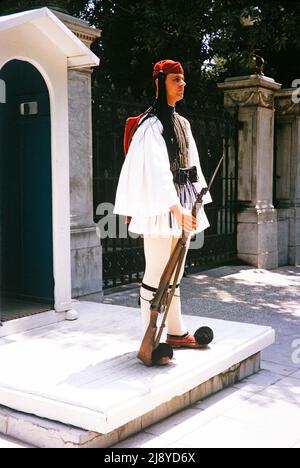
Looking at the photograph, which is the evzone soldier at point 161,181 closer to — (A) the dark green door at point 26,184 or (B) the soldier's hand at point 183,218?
(B) the soldier's hand at point 183,218

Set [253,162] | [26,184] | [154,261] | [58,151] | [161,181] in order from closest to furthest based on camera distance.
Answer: [161,181]
[154,261]
[58,151]
[26,184]
[253,162]

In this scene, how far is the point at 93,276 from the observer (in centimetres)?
648

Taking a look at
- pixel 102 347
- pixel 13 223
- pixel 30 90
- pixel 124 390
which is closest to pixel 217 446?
pixel 124 390

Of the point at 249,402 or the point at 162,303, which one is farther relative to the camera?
the point at 249,402

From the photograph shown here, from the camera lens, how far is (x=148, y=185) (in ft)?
11.7

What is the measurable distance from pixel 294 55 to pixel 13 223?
8.04 meters

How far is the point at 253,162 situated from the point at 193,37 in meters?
2.51

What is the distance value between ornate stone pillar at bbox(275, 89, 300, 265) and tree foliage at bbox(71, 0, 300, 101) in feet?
3.93

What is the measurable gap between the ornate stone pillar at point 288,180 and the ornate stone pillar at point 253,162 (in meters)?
0.62

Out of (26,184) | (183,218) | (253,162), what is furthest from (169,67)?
(253,162)

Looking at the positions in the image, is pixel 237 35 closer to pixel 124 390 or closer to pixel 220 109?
pixel 220 109

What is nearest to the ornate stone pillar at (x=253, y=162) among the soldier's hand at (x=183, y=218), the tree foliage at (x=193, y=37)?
the tree foliage at (x=193, y=37)

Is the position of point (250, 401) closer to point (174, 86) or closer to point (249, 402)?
point (249, 402)

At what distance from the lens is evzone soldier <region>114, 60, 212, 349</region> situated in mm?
3539
